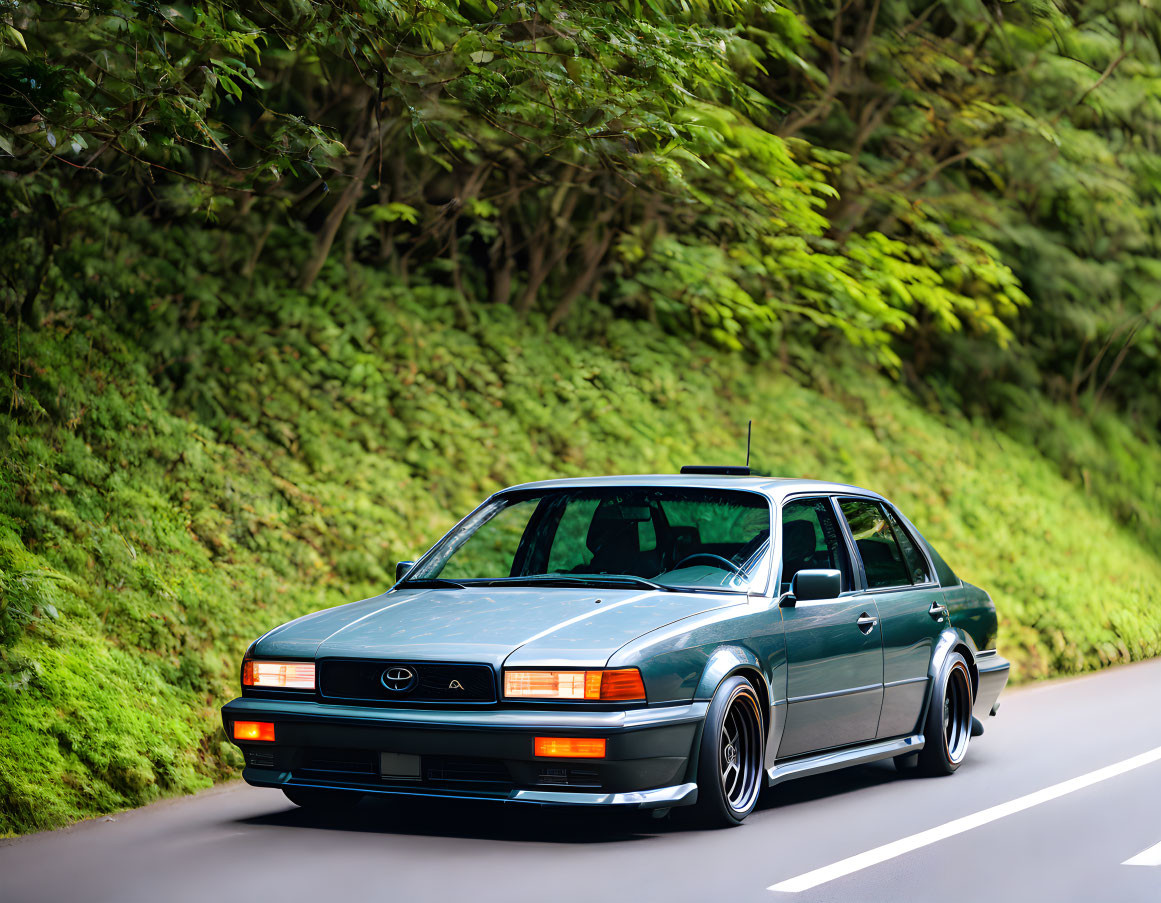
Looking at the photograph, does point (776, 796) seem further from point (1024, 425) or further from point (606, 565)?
point (1024, 425)

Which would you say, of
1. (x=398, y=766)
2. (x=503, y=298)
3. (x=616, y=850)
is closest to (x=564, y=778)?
(x=616, y=850)

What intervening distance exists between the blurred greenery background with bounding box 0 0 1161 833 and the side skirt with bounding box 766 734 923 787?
10.3 feet

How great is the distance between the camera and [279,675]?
6.96m

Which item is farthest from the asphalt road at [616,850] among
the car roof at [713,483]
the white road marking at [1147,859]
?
the car roof at [713,483]

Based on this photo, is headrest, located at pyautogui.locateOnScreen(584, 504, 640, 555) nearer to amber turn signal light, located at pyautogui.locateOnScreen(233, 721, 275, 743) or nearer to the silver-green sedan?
the silver-green sedan

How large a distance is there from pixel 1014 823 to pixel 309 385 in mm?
8143

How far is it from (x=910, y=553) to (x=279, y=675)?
401cm

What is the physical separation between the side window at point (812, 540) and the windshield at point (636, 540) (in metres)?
0.22

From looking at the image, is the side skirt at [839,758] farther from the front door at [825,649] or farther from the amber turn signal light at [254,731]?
the amber turn signal light at [254,731]

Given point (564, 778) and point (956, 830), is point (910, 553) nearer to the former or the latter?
point (956, 830)

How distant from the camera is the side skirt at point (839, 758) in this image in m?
7.44

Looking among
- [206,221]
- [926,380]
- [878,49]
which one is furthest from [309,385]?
[926,380]

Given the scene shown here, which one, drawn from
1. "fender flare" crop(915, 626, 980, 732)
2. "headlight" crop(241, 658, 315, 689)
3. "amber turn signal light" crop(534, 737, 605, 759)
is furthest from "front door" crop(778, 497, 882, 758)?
"headlight" crop(241, 658, 315, 689)

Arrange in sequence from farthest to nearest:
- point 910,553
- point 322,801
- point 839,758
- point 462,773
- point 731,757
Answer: point 910,553 < point 839,758 < point 322,801 < point 731,757 < point 462,773
